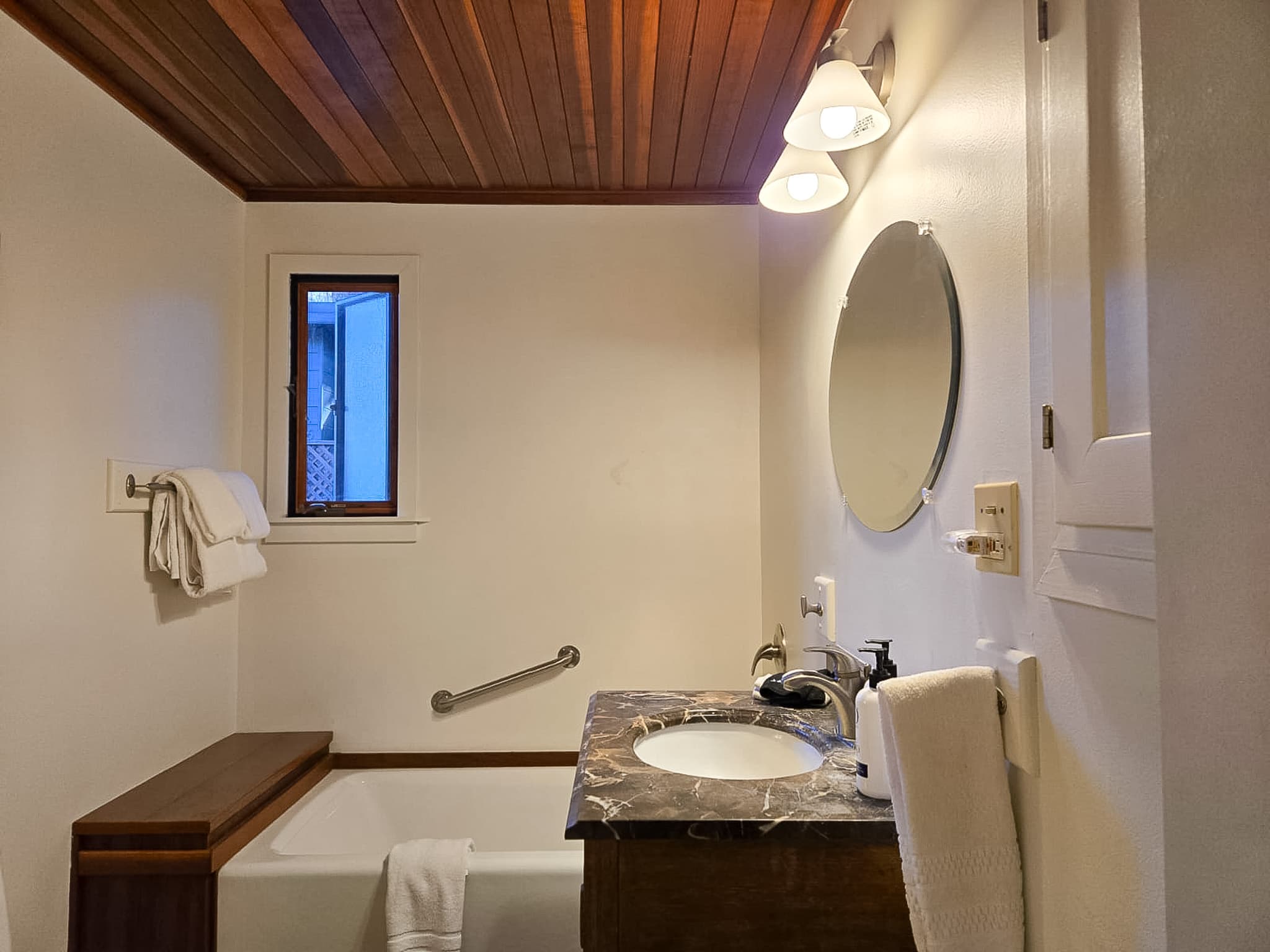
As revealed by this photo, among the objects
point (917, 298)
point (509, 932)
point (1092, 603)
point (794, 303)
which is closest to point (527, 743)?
point (509, 932)

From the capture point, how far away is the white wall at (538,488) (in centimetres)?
260

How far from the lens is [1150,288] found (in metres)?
0.68

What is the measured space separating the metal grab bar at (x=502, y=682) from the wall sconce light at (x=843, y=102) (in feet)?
5.80

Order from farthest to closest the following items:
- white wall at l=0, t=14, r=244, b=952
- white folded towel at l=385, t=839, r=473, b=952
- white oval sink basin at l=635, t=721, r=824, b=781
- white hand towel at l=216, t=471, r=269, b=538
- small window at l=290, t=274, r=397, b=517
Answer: small window at l=290, t=274, r=397, b=517 < white hand towel at l=216, t=471, r=269, b=538 < white folded towel at l=385, t=839, r=473, b=952 < white wall at l=0, t=14, r=244, b=952 < white oval sink basin at l=635, t=721, r=824, b=781

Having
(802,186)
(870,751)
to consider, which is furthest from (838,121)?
(870,751)

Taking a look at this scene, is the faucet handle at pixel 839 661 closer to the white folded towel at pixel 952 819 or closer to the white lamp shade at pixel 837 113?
the white folded towel at pixel 952 819

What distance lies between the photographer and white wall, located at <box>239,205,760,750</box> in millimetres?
2602

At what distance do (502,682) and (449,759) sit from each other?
1.01 ft

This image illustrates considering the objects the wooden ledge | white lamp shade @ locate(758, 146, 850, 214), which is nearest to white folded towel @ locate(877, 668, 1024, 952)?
white lamp shade @ locate(758, 146, 850, 214)

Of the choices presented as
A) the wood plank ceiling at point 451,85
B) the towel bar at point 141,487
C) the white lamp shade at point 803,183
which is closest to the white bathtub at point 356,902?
the towel bar at point 141,487

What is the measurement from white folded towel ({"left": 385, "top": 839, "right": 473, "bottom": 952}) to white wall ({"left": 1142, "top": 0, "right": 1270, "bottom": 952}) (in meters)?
1.49

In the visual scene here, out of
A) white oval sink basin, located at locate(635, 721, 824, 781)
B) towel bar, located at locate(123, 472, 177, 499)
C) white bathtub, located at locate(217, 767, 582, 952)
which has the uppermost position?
towel bar, located at locate(123, 472, 177, 499)

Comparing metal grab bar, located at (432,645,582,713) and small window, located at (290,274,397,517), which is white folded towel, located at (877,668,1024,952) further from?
small window, located at (290,274,397,517)

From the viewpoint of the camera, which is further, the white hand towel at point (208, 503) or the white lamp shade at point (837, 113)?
the white hand towel at point (208, 503)
